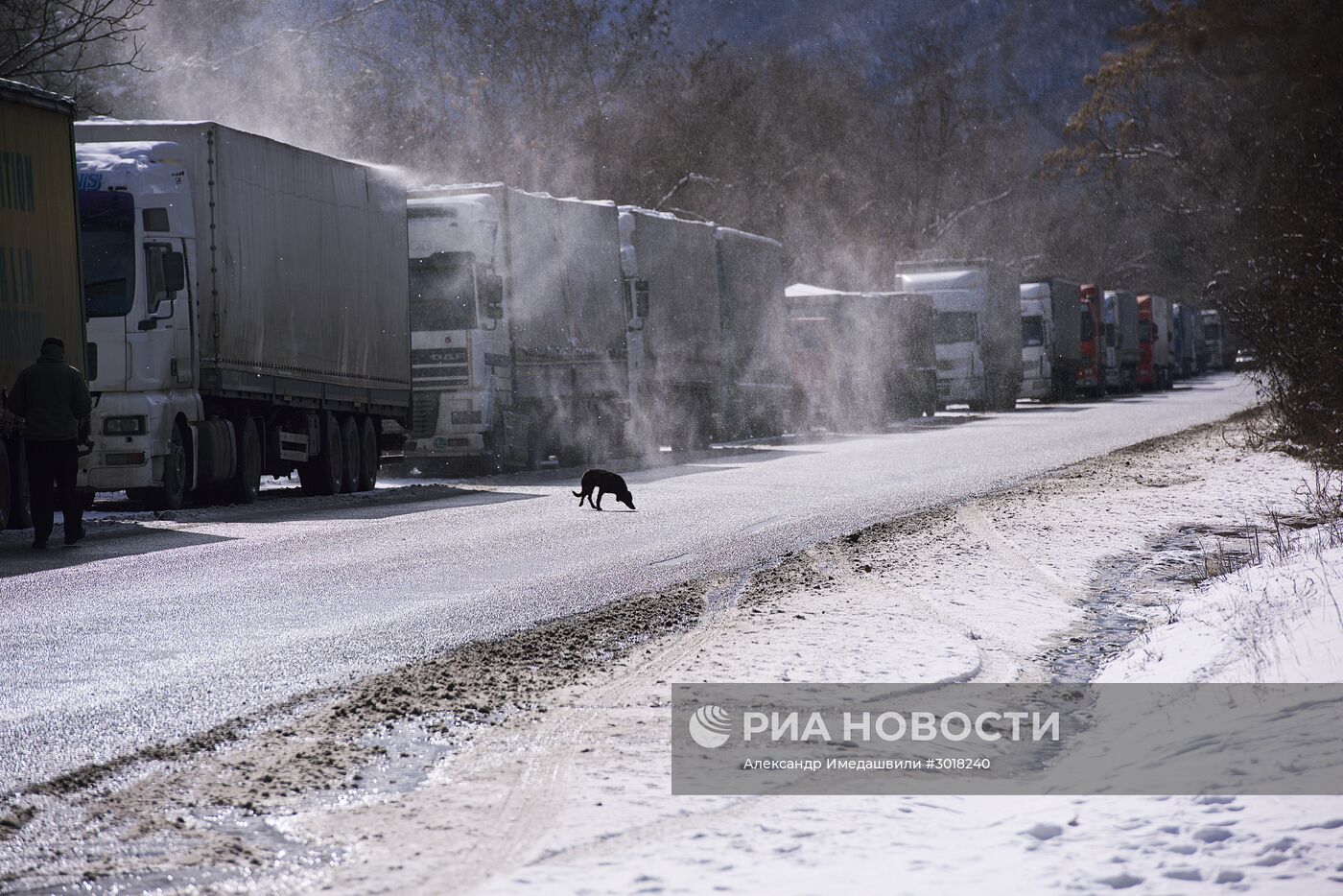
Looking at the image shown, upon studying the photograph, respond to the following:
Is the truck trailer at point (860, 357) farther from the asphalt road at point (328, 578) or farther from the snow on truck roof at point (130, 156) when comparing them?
the snow on truck roof at point (130, 156)

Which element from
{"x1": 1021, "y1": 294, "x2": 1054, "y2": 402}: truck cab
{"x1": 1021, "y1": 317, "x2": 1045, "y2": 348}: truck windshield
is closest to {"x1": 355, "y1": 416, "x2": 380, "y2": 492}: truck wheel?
{"x1": 1021, "y1": 294, "x2": 1054, "y2": 402}: truck cab

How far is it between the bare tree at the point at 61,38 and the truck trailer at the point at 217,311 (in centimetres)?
599

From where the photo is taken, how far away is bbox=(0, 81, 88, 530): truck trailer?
55.0 ft

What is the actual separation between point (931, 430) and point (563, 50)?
2600 cm

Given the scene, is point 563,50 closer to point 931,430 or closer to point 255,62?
point 255,62

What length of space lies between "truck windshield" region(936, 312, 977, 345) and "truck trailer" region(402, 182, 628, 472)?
22.2m

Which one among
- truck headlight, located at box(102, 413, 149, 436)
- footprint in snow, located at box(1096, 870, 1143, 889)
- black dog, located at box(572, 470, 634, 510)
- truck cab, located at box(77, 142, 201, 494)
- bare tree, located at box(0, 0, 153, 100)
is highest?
bare tree, located at box(0, 0, 153, 100)

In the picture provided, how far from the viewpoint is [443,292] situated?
26844 millimetres

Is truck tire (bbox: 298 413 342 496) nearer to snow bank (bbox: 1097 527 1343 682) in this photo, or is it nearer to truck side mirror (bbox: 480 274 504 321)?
truck side mirror (bbox: 480 274 504 321)

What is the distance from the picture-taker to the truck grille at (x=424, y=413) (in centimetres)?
2645

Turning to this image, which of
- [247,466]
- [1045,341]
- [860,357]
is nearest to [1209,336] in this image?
[1045,341]

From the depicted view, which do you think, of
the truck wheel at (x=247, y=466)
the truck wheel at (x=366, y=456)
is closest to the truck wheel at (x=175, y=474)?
the truck wheel at (x=247, y=466)

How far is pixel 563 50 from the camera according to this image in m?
59.5

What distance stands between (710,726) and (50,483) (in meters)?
9.90
